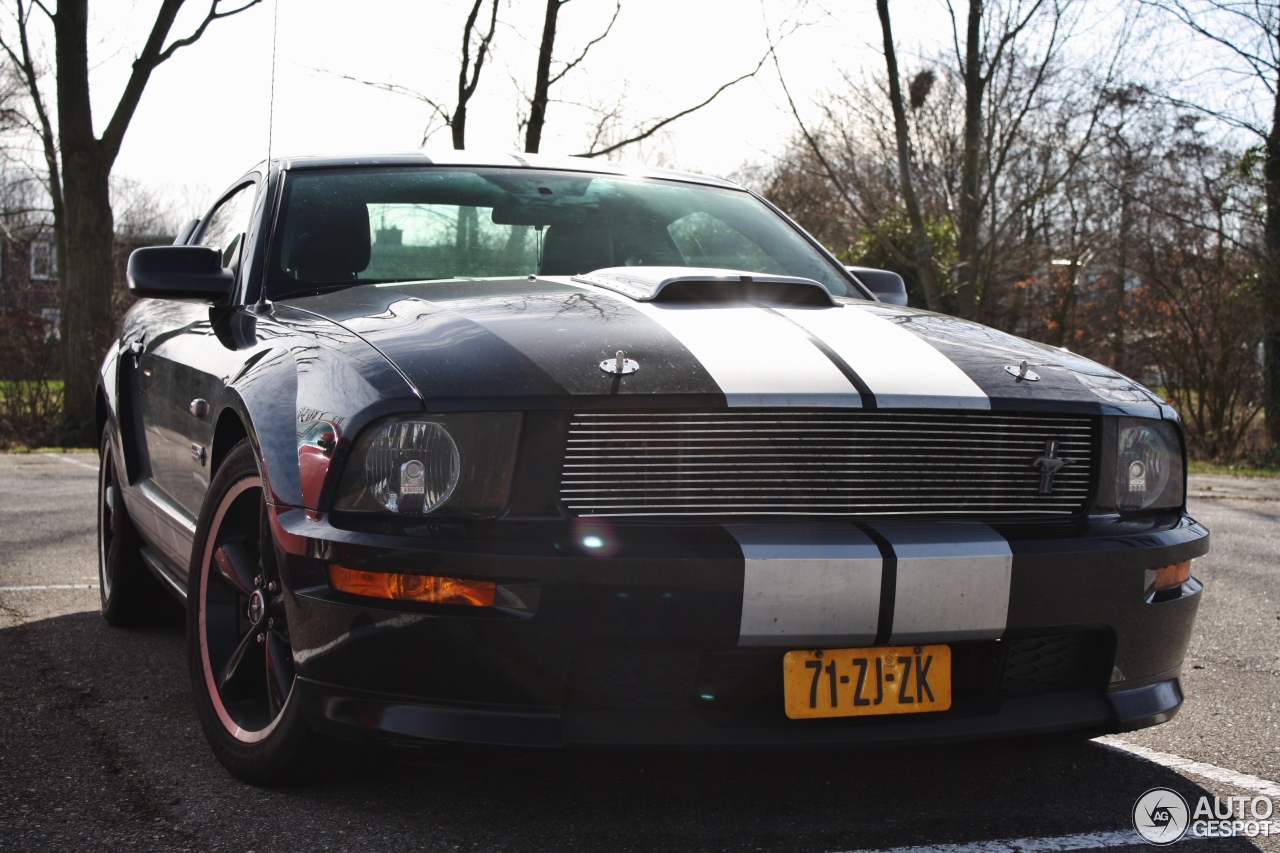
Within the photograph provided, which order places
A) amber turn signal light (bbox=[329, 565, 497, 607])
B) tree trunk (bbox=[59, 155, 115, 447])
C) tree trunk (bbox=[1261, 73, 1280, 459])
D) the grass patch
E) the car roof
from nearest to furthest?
amber turn signal light (bbox=[329, 565, 497, 607]), the car roof, the grass patch, tree trunk (bbox=[59, 155, 115, 447]), tree trunk (bbox=[1261, 73, 1280, 459])

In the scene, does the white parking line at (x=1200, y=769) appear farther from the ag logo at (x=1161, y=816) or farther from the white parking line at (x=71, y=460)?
the white parking line at (x=71, y=460)

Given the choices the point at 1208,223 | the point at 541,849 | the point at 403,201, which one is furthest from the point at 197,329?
the point at 1208,223

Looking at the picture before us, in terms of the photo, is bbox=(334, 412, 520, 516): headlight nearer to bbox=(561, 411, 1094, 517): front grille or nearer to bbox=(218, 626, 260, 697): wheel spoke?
bbox=(561, 411, 1094, 517): front grille

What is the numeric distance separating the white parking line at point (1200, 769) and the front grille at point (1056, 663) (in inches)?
20.1

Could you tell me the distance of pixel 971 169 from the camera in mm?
13062

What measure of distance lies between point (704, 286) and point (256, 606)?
1.21 metres

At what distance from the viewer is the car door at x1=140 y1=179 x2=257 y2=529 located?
9.96 feet

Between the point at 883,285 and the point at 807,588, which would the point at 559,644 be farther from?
the point at 883,285

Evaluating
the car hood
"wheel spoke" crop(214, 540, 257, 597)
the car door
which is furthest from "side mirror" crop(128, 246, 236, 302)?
"wheel spoke" crop(214, 540, 257, 597)

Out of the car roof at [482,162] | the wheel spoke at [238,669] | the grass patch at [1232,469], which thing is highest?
the car roof at [482,162]

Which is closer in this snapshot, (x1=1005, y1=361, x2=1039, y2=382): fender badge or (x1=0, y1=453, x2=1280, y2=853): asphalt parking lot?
(x1=0, y1=453, x2=1280, y2=853): asphalt parking lot

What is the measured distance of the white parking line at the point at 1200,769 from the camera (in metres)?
2.64

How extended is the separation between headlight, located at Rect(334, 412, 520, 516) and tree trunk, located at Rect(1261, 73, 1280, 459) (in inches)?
611

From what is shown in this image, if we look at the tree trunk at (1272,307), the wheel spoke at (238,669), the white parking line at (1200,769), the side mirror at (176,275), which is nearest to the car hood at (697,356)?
the side mirror at (176,275)
